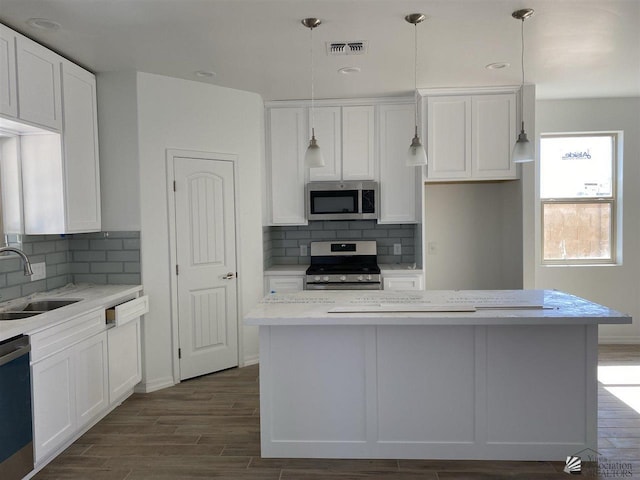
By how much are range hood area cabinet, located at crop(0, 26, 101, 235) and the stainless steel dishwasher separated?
1171 mm

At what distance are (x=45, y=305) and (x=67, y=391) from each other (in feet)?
2.15

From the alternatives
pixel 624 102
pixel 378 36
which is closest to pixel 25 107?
pixel 378 36

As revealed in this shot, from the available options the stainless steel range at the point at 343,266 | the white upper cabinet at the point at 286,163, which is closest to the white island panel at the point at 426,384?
the stainless steel range at the point at 343,266

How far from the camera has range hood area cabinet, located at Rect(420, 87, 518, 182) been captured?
15.0ft

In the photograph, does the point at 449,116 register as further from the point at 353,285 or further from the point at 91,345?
the point at 91,345

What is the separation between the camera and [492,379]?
8.96 ft

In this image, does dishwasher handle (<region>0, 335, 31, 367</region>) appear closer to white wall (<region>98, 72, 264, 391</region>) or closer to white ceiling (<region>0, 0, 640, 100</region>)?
white wall (<region>98, 72, 264, 391</region>)

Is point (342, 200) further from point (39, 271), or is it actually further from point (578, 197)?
point (39, 271)

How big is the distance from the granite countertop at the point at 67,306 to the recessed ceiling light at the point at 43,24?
1.69 meters

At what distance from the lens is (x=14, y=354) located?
94.7 inches

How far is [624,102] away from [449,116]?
1956mm

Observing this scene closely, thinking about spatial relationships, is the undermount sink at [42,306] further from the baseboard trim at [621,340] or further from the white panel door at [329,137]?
the baseboard trim at [621,340]

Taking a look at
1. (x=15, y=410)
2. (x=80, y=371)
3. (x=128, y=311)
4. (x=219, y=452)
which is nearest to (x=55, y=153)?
(x=128, y=311)
